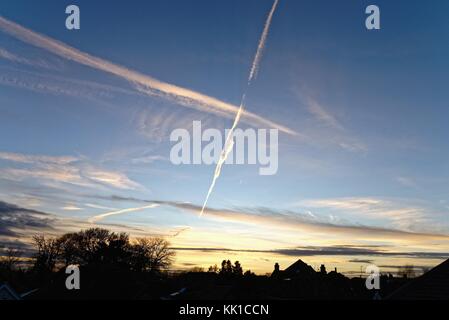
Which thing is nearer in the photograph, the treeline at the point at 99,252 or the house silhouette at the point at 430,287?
the house silhouette at the point at 430,287

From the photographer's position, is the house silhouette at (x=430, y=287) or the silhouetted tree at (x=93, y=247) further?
the silhouetted tree at (x=93, y=247)

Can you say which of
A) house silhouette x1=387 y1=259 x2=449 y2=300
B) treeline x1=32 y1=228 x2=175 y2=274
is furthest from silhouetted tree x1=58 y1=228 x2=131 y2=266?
house silhouette x1=387 y1=259 x2=449 y2=300

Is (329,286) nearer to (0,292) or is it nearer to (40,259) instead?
(0,292)

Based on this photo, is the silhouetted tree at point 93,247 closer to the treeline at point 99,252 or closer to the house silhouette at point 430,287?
the treeline at point 99,252

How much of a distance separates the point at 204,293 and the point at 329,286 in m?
15.6

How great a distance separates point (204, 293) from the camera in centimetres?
4975

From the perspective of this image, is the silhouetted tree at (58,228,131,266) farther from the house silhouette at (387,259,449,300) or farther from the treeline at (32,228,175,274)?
the house silhouette at (387,259,449,300)

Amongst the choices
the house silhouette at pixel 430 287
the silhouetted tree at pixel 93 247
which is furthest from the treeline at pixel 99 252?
the house silhouette at pixel 430 287
